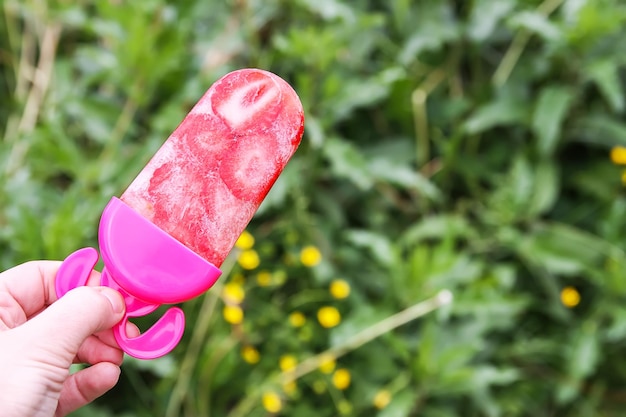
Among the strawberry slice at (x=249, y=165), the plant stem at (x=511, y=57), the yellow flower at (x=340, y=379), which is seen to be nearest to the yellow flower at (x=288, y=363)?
the yellow flower at (x=340, y=379)

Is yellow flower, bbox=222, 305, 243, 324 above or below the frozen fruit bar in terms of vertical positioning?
below

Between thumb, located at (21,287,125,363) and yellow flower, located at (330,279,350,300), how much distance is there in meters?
1.07

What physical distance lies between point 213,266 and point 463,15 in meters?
1.75

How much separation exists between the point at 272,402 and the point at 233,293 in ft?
1.00

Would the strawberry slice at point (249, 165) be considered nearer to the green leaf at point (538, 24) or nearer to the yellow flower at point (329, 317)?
the yellow flower at point (329, 317)

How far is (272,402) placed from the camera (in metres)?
1.77

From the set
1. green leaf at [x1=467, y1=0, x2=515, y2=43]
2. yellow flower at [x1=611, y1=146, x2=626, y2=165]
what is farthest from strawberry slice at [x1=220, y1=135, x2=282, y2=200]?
yellow flower at [x1=611, y1=146, x2=626, y2=165]

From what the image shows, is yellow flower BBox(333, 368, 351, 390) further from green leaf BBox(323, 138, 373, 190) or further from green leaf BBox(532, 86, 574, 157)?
green leaf BBox(532, 86, 574, 157)

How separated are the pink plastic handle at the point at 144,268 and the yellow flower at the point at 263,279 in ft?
3.12

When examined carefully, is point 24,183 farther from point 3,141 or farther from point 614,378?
point 614,378

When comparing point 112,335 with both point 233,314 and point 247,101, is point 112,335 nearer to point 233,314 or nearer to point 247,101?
point 247,101

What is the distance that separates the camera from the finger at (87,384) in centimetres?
102

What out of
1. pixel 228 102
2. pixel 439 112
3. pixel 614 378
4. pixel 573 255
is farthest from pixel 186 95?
pixel 614 378

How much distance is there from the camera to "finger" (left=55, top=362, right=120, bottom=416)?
102 cm
